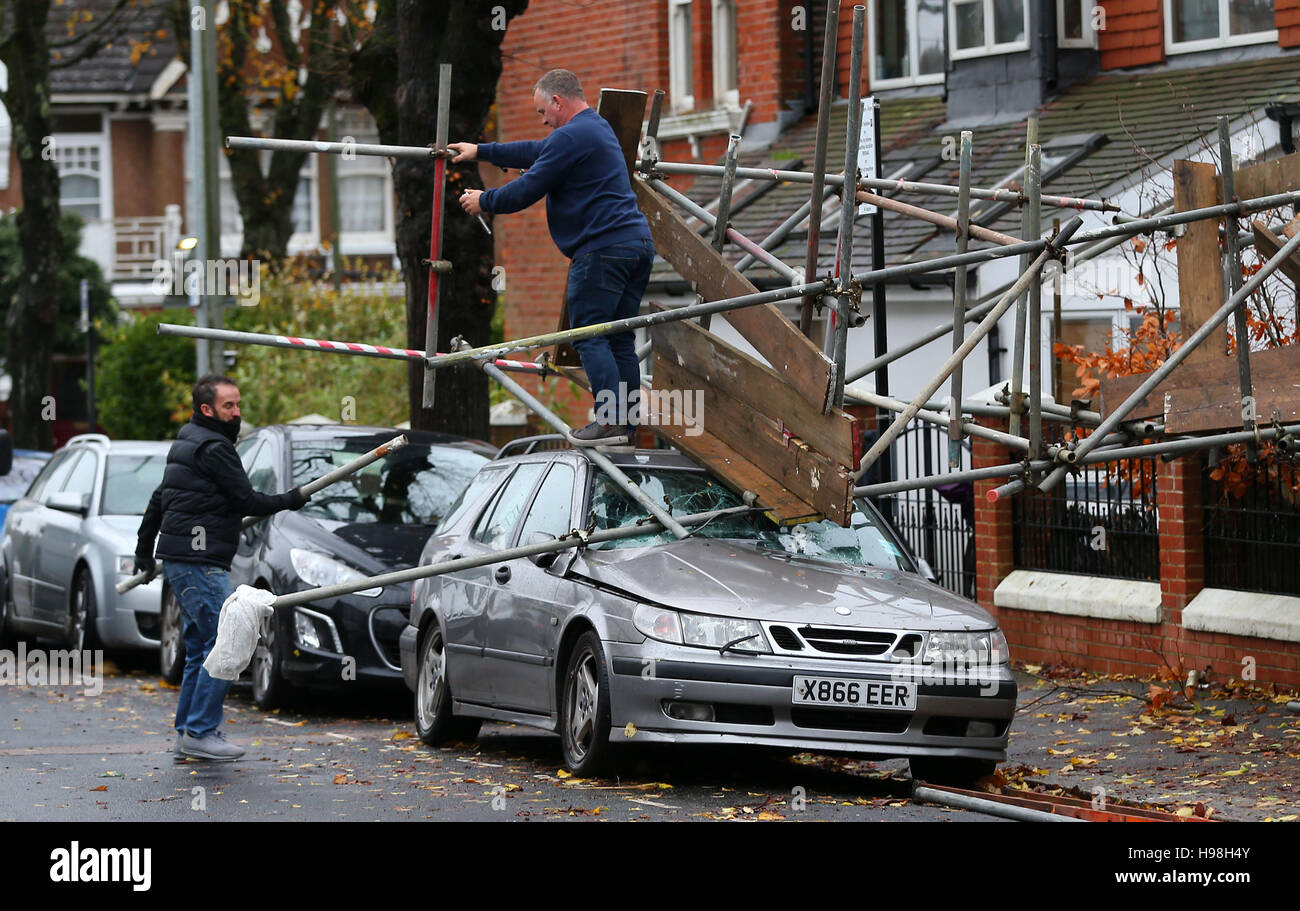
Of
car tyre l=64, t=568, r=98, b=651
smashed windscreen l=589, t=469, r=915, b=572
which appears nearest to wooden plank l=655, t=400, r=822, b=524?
smashed windscreen l=589, t=469, r=915, b=572

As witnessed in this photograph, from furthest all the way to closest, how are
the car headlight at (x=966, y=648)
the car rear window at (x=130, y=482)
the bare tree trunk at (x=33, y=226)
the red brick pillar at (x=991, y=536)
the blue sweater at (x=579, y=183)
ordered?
the bare tree trunk at (x=33, y=226)
the car rear window at (x=130, y=482)
the red brick pillar at (x=991, y=536)
the blue sweater at (x=579, y=183)
the car headlight at (x=966, y=648)

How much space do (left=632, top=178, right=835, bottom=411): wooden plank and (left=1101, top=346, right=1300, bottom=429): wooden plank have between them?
156 centimetres

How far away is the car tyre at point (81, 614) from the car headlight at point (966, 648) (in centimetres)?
842

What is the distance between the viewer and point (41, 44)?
28.5 meters

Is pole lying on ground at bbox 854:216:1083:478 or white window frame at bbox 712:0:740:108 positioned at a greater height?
white window frame at bbox 712:0:740:108

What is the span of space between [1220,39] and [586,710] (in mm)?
11394

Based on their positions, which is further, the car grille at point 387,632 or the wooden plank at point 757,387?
the car grille at point 387,632

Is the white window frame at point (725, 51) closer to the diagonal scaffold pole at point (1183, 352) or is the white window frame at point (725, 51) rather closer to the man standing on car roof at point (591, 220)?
the man standing on car roof at point (591, 220)

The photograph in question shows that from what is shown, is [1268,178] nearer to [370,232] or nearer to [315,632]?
[315,632]

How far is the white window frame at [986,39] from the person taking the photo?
20047 millimetres

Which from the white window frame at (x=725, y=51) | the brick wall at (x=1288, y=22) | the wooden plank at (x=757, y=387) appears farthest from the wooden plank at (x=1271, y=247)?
the white window frame at (x=725, y=51)

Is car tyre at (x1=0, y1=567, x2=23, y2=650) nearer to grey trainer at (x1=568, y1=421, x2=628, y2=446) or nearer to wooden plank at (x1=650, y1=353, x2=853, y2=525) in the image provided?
grey trainer at (x1=568, y1=421, x2=628, y2=446)

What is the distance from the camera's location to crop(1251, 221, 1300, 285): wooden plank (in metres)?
9.71

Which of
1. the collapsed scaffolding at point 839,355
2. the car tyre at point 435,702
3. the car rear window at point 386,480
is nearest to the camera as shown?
the collapsed scaffolding at point 839,355
